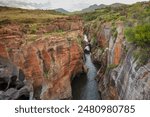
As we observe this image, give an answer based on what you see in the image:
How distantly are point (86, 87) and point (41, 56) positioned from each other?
449 inches

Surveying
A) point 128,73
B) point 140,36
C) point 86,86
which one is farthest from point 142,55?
point 86,86

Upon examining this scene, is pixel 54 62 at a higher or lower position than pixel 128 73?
lower

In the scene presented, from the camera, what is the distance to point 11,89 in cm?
2652

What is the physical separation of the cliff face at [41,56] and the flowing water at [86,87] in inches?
118

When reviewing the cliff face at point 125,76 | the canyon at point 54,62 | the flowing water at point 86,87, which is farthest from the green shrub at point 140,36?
the flowing water at point 86,87

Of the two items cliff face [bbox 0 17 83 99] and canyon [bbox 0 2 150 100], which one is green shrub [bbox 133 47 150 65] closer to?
canyon [bbox 0 2 150 100]

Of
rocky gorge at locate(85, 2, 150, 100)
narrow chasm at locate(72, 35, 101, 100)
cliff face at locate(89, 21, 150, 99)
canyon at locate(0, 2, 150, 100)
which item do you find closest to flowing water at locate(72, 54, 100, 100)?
narrow chasm at locate(72, 35, 101, 100)

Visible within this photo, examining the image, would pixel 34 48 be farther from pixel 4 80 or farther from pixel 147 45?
pixel 147 45

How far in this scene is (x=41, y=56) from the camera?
97.4 feet

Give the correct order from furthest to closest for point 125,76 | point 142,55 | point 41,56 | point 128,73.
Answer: point 41,56 → point 125,76 → point 128,73 → point 142,55

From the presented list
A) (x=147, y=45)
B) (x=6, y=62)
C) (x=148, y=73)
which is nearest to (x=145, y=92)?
(x=148, y=73)

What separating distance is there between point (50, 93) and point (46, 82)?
4.73 ft

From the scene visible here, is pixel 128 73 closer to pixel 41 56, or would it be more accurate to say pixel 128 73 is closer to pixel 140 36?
pixel 140 36

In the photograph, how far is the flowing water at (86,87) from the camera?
34.8 meters
